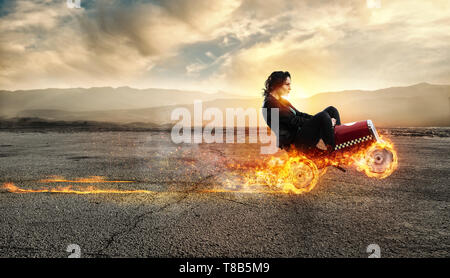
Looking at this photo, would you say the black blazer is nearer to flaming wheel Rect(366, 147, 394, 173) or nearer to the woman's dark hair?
the woman's dark hair

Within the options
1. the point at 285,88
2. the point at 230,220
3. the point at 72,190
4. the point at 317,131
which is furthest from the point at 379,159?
the point at 72,190

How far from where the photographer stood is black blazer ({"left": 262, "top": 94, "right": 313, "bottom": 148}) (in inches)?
159

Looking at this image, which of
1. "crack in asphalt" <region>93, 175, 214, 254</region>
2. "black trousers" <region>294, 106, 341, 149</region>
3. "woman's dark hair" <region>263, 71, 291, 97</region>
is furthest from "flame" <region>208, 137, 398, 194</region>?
"woman's dark hair" <region>263, 71, 291, 97</region>

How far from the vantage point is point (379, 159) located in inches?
163

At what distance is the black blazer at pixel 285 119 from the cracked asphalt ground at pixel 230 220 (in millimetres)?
931

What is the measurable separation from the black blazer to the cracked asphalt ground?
3.05 feet

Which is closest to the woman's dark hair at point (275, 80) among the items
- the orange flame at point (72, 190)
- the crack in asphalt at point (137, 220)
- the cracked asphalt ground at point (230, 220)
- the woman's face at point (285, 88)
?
the woman's face at point (285, 88)

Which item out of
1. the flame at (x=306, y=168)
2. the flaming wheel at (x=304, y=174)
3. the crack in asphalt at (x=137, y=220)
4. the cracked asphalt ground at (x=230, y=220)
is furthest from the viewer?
the flaming wheel at (x=304, y=174)

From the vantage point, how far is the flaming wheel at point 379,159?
13.2 feet

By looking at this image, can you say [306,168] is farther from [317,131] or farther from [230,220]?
[230,220]

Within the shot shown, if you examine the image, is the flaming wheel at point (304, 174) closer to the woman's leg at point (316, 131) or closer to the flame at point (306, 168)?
the flame at point (306, 168)

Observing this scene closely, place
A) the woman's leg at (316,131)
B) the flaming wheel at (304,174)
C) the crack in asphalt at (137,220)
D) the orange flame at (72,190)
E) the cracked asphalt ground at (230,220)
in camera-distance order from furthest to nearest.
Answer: the orange flame at (72,190), the flaming wheel at (304,174), the woman's leg at (316,131), the crack in asphalt at (137,220), the cracked asphalt ground at (230,220)
